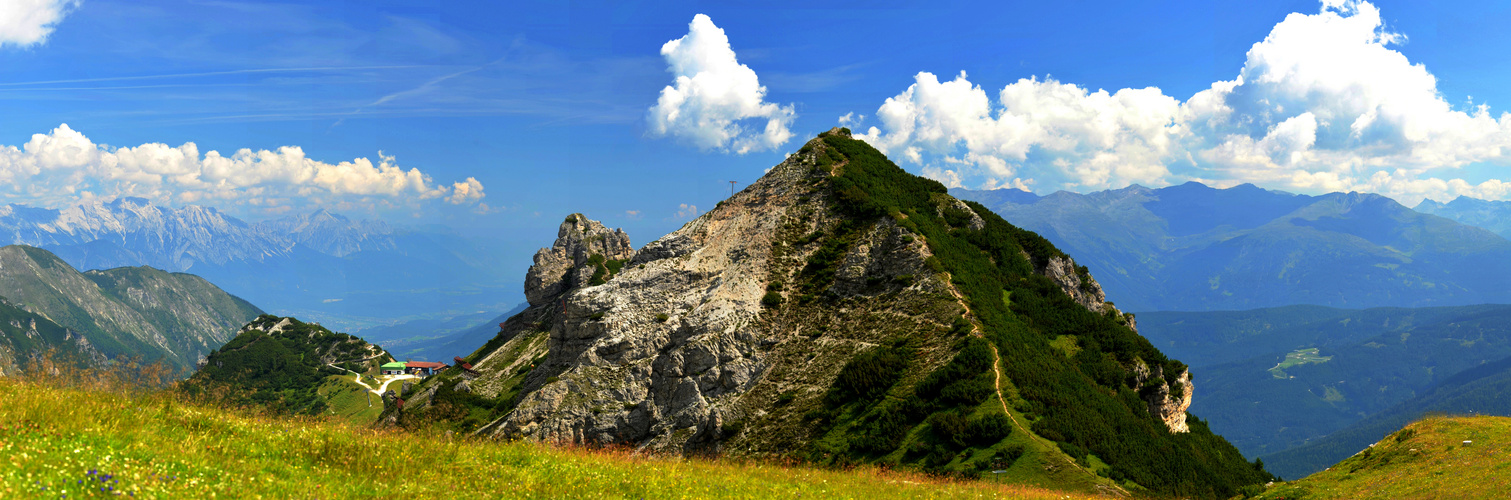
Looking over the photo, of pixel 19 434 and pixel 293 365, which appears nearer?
pixel 19 434

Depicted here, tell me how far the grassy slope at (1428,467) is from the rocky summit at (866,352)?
5450mm

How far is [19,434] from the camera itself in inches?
409

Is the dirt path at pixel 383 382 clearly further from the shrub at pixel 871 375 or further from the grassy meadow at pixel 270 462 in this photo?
the grassy meadow at pixel 270 462

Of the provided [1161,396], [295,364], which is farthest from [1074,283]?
[295,364]

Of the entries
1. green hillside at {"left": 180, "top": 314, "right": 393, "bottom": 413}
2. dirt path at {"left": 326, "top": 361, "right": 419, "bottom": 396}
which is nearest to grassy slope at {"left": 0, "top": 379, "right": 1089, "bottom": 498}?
green hillside at {"left": 180, "top": 314, "right": 393, "bottom": 413}

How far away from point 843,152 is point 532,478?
53.7 metres

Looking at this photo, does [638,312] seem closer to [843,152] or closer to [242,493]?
[843,152]

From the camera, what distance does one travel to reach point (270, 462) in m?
11.9

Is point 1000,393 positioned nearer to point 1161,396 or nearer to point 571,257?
point 1161,396

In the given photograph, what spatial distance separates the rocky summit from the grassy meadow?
1478 centimetres

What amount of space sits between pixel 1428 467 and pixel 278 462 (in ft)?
109

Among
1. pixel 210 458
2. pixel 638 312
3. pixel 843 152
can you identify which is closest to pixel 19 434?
pixel 210 458

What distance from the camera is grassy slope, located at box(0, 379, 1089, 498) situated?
9539 millimetres

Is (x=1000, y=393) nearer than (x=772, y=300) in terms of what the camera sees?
Yes
